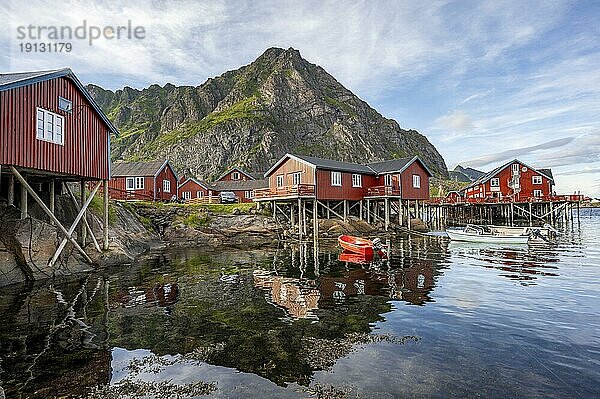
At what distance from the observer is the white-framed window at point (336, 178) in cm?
4316

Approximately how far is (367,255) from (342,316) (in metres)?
13.0

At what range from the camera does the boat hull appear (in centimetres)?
3322

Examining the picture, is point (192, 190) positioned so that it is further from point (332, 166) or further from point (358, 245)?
point (358, 245)

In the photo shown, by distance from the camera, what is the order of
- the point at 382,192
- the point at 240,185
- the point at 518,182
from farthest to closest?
the point at 240,185 → the point at 518,182 → the point at 382,192

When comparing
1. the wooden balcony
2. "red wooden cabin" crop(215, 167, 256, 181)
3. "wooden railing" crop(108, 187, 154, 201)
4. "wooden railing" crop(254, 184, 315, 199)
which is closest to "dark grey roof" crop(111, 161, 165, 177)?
"wooden railing" crop(108, 187, 154, 201)

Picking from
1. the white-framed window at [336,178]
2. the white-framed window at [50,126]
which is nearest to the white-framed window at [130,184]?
the white-framed window at [336,178]

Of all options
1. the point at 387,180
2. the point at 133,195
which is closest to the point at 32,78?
the point at 133,195

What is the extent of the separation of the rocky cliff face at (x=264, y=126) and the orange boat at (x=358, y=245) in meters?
104

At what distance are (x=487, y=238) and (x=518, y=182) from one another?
32.0m

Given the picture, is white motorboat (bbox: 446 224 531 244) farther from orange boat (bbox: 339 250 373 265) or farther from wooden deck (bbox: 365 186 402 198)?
orange boat (bbox: 339 250 373 265)

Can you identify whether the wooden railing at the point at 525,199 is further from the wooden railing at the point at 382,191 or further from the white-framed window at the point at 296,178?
the white-framed window at the point at 296,178

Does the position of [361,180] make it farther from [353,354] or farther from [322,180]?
[353,354]

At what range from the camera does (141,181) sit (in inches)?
2089

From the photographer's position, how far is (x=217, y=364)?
28.0ft
